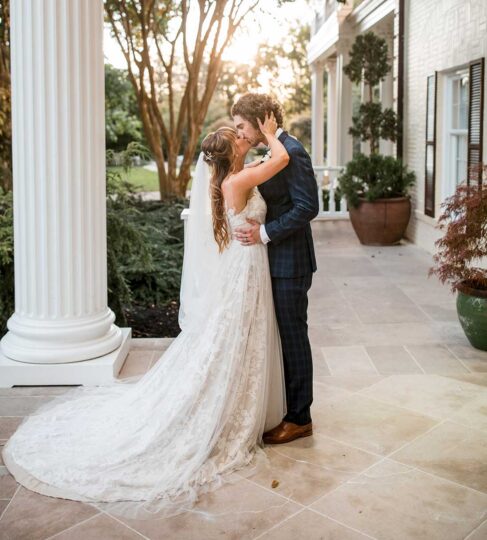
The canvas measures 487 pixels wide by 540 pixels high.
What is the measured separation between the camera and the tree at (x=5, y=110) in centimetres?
995

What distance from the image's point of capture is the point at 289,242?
435cm

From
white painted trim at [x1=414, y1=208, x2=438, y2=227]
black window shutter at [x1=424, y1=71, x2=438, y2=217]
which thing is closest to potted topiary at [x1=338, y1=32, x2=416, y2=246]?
white painted trim at [x1=414, y1=208, x2=438, y2=227]

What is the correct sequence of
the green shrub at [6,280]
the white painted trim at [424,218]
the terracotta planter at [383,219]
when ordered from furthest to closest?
the terracotta planter at [383,219]
the white painted trim at [424,218]
the green shrub at [6,280]

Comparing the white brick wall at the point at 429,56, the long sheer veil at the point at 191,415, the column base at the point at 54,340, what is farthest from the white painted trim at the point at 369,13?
the long sheer veil at the point at 191,415

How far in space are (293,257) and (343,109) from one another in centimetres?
1487

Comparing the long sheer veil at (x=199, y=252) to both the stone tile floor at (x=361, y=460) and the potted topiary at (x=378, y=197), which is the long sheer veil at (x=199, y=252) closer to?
the stone tile floor at (x=361, y=460)

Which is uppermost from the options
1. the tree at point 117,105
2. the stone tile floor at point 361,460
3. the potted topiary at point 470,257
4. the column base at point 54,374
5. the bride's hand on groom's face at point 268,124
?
the tree at point 117,105

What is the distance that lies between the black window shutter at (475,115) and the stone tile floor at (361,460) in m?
2.55

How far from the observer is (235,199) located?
4.27 metres

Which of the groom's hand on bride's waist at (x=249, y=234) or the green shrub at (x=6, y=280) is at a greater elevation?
the groom's hand on bride's waist at (x=249, y=234)

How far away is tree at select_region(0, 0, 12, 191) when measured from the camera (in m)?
9.95

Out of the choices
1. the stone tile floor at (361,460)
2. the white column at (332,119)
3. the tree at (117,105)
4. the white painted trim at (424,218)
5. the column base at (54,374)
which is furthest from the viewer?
the tree at (117,105)

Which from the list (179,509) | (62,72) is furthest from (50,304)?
(179,509)

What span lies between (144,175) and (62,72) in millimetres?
28434
